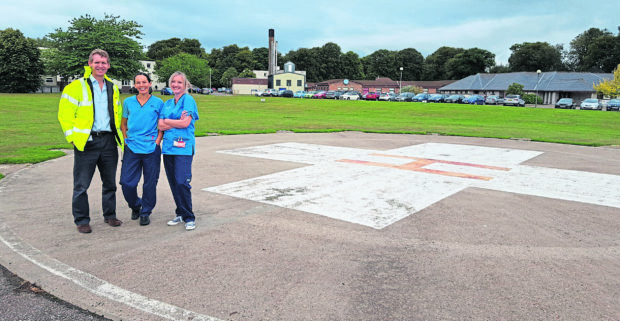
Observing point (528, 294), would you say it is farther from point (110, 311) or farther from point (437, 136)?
point (437, 136)

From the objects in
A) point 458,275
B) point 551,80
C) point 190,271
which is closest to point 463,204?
point 458,275

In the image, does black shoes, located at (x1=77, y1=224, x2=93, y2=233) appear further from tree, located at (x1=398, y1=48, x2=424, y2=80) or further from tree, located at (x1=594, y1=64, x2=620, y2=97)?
tree, located at (x1=398, y1=48, x2=424, y2=80)

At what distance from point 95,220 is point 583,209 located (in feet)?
22.8

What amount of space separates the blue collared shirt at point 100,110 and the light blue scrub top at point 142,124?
0.23m

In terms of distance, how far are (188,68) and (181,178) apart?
311ft

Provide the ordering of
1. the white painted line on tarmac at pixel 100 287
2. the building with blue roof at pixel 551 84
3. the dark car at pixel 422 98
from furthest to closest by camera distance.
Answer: the building with blue roof at pixel 551 84, the dark car at pixel 422 98, the white painted line on tarmac at pixel 100 287

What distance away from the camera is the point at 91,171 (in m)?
5.20

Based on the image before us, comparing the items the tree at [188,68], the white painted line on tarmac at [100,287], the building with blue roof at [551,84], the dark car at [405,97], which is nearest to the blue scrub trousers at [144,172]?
the white painted line on tarmac at [100,287]

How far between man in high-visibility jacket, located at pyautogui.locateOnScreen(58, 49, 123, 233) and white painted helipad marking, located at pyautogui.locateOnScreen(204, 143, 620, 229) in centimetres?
219

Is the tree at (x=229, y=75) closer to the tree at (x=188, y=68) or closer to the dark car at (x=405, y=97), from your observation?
the tree at (x=188, y=68)

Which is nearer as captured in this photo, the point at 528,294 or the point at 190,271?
the point at 528,294

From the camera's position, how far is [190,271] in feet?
13.2

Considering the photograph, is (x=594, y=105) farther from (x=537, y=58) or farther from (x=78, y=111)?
(x=537, y=58)

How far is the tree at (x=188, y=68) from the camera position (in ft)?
306
